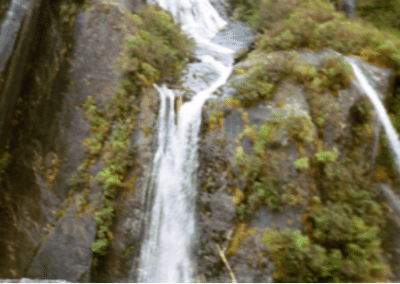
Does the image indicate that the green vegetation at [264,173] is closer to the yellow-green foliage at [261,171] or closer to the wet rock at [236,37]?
the yellow-green foliage at [261,171]

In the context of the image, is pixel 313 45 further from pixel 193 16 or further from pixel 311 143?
pixel 193 16

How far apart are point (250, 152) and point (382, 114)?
399cm

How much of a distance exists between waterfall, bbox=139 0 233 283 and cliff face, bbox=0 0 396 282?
24cm

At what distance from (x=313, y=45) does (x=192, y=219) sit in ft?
24.3

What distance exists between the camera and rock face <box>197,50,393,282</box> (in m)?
5.40

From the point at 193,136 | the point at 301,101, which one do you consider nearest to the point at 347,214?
the point at 301,101

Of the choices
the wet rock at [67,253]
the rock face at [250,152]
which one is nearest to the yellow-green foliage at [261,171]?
the rock face at [250,152]

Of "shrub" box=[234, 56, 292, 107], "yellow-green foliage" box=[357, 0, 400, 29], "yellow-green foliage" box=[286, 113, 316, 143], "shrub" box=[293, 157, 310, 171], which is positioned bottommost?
"shrub" box=[293, 157, 310, 171]

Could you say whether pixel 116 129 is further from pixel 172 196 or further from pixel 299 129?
pixel 299 129

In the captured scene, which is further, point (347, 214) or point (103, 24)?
point (103, 24)

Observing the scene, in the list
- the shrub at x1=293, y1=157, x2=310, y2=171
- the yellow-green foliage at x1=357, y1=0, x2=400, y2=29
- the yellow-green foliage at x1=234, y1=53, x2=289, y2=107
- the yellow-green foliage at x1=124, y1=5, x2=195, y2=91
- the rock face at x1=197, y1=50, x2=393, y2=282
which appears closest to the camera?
the rock face at x1=197, y1=50, x2=393, y2=282

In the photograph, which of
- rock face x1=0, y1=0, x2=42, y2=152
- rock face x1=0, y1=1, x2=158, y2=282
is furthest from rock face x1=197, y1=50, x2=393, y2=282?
rock face x1=0, y1=0, x2=42, y2=152

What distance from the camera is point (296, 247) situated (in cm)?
510

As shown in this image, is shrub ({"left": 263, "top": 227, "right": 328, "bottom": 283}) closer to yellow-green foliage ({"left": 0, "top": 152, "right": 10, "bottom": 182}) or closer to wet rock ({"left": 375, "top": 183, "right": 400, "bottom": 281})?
wet rock ({"left": 375, "top": 183, "right": 400, "bottom": 281})
